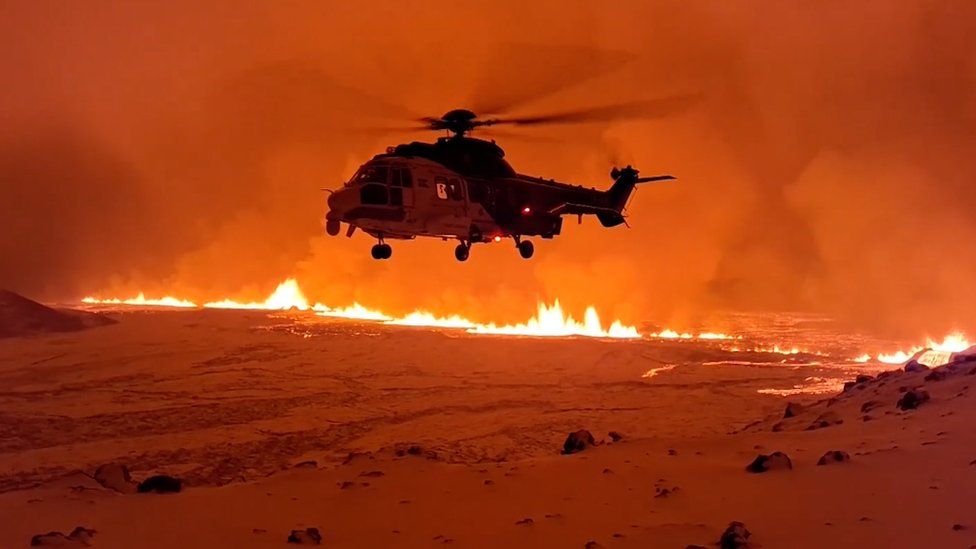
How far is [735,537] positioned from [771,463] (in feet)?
7.11

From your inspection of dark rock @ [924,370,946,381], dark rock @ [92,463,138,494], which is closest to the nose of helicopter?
dark rock @ [92,463,138,494]

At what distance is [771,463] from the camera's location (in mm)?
6355

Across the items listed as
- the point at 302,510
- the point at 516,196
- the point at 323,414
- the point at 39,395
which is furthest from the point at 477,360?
the point at 302,510

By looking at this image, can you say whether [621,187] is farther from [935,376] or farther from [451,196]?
[935,376]

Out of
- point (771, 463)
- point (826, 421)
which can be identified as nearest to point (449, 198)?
point (826, 421)

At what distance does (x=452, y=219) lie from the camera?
13.3 meters

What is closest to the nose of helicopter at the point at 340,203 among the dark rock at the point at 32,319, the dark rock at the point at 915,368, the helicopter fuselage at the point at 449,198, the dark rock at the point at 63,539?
the helicopter fuselage at the point at 449,198

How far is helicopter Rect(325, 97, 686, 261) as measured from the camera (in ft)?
40.1

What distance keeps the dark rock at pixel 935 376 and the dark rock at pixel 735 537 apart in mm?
7842

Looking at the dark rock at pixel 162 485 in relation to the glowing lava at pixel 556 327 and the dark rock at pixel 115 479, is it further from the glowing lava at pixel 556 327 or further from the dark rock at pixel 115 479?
Answer: the glowing lava at pixel 556 327

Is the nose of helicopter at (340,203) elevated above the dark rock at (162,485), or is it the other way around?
the nose of helicopter at (340,203)

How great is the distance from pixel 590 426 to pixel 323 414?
22.0ft

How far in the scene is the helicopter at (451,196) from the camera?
12.2 m

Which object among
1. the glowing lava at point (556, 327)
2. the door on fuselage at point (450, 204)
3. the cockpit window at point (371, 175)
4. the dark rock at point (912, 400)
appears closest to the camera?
the dark rock at point (912, 400)
